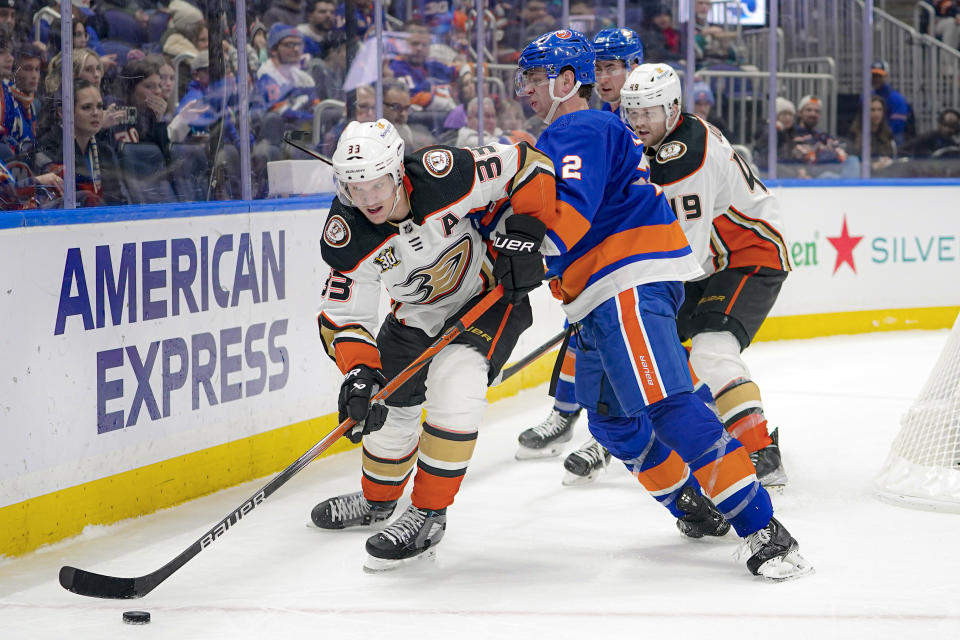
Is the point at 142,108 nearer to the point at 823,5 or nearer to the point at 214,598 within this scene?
the point at 214,598

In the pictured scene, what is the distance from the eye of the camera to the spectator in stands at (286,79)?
400 cm

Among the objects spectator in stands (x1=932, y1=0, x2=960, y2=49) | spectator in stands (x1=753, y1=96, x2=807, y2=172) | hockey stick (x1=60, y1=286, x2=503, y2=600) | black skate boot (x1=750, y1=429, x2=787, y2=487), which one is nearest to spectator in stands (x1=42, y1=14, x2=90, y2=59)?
hockey stick (x1=60, y1=286, x2=503, y2=600)

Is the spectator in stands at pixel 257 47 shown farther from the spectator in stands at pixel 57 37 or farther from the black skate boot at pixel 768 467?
the black skate boot at pixel 768 467

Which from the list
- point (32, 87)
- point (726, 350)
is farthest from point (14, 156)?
point (726, 350)

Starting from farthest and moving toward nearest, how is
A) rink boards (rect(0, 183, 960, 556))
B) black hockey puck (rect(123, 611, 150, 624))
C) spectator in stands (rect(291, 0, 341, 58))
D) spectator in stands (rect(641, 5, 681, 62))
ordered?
spectator in stands (rect(641, 5, 681, 62)), spectator in stands (rect(291, 0, 341, 58)), rink boards (rect(0, 183, 960, 556)), black hockey puck (rect(123, 611, 150, 624))

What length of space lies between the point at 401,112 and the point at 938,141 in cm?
332

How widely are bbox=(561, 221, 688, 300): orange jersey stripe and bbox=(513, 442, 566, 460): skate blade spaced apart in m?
1.25

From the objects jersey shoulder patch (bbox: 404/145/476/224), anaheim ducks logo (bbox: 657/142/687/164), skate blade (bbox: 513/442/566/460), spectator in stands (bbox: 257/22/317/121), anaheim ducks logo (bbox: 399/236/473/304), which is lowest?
skate blade (bbox: 513/442/566/460)

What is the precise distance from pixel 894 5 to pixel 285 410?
14.9ft

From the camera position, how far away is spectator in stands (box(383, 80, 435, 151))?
459 centimetres

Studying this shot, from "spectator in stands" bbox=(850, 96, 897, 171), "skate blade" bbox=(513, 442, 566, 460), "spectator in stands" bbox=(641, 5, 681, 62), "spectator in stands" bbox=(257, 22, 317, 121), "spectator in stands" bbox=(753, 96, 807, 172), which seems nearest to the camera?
"skate blade" bbox=(513, 442, 566, 460)

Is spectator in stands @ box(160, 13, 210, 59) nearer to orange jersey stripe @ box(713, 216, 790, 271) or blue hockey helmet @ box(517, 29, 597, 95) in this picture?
blue hockey helmet @ box(517, 29, 597, 95)

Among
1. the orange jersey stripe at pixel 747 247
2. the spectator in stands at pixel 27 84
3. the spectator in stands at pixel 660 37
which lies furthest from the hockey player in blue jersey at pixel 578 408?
the spectator in stands at pixel 660 37

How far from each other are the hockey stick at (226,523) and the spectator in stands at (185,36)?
1.48m
